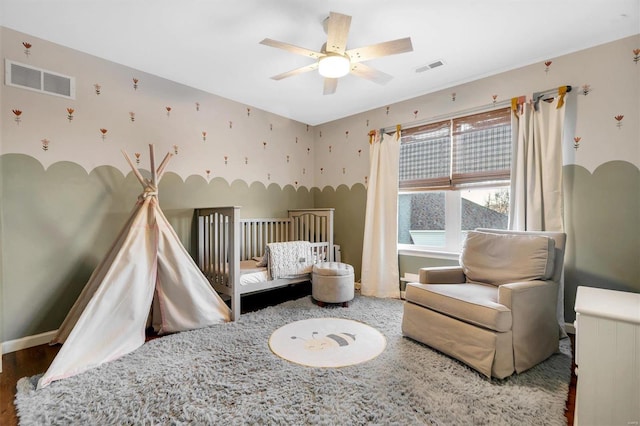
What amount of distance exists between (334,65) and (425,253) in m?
2.17

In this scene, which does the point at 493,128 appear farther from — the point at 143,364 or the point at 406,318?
the point at 143,364

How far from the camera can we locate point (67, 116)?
2342 millimetres

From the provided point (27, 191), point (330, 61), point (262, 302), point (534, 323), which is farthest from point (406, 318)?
point (27, 191)

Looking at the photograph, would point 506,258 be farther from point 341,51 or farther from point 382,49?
point 341,51

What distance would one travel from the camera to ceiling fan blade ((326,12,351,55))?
1.63 meters

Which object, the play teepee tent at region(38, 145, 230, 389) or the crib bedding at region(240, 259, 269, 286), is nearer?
the play teepee tent at region(38, 145, 230, 389)

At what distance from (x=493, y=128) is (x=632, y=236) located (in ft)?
4.36

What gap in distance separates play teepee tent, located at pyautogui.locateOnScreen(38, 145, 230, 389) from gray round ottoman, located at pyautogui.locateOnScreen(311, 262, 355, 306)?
90 cm

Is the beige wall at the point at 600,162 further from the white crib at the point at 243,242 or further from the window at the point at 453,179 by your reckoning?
the white crib at the point at 243,242

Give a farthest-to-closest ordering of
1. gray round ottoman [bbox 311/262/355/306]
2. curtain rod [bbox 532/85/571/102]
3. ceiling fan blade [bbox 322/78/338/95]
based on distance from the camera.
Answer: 1. gray round ottoman [bbox 311/262/355/306]
2. curtain rod [bbox 532/85/571/102]
3. ceiling fan blade [bbox 322/78/338/95]

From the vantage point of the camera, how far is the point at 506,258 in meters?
2.13

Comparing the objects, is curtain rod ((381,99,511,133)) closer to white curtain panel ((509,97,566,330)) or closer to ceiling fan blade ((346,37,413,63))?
white curtain panel ((509,97,566,330))

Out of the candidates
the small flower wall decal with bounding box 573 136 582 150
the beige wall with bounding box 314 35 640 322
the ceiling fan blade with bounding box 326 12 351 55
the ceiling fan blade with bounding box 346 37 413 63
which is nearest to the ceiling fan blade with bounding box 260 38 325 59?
the ceiling fan blade with bounding box 326 12 351 55

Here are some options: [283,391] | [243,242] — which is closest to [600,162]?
[283,391]
